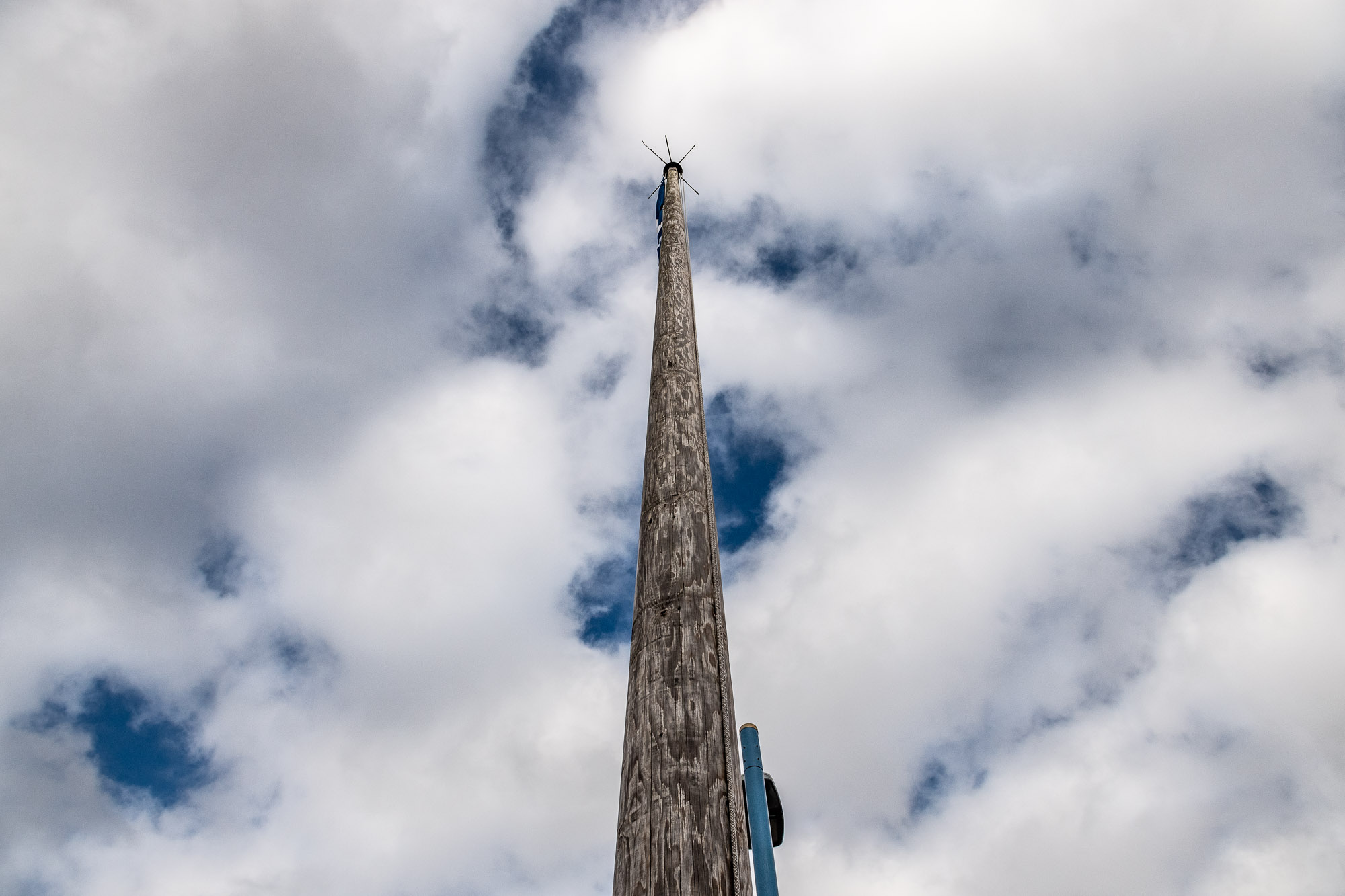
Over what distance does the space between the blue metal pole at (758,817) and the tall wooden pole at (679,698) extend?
0.18 metres

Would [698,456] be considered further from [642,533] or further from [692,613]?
[692,613]

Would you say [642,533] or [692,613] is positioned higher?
[642,533]

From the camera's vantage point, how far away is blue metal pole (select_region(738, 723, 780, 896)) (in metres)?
2.64

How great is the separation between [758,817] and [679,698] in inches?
22.7

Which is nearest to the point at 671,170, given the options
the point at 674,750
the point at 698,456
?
the point at 698,456

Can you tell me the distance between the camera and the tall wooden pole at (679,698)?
2.25 meters

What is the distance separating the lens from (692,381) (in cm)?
381

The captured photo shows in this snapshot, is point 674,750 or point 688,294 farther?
point 688,294

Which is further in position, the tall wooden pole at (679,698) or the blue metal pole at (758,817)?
the blue metal pole at (758,817)

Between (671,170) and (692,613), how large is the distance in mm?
4933

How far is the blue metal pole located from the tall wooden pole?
18 cm

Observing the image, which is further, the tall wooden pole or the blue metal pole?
the blue metal pole

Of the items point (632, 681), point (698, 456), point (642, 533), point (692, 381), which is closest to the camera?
point (632, 681)

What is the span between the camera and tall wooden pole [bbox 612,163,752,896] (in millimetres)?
2248
